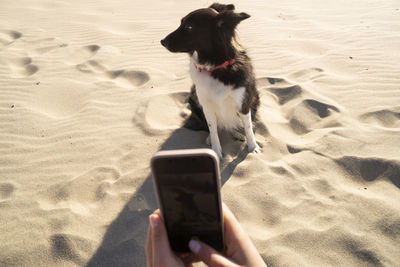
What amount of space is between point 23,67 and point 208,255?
4672mm

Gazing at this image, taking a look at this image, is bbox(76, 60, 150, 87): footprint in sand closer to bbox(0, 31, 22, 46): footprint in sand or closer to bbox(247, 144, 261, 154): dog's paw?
bbox(0, 31, 22, 46): footprint in sand

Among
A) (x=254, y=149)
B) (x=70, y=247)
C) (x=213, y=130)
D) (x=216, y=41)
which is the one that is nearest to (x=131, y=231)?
(x=70, y=247)

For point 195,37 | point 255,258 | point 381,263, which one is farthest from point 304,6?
point 255,258

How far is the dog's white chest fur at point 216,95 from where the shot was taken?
2.71 m

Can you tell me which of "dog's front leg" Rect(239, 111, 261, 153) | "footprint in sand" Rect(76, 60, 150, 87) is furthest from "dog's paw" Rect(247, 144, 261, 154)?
"footprint in sand" Rect(76, 60, 150, 87)

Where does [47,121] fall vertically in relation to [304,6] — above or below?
below

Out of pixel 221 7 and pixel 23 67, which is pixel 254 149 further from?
pixel 23 67

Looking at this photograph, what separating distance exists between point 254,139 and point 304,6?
17.3ft

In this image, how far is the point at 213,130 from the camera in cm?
302

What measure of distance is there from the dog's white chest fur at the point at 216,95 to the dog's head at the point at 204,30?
0.25 m

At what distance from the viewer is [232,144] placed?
324 centimetres

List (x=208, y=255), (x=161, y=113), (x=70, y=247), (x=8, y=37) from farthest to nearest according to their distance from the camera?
(x=8, y=37)
(x=161, y=113)
(x=70, y=247)
(x=208, y=255)

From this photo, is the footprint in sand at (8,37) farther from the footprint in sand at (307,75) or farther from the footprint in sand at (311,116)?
the footprint in sand at (311,116)

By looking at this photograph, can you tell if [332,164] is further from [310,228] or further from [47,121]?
[47,121]
